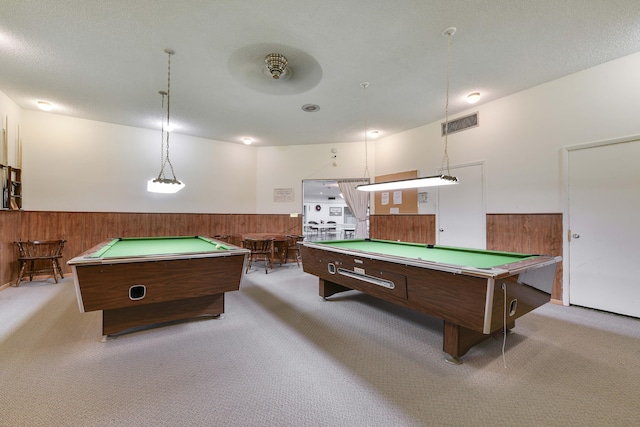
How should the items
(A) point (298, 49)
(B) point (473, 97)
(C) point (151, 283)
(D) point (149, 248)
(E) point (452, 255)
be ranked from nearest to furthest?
(C) point (151, 283) → (E) point (452, 255) → (A) point (298, 49) → (D) point (149, 248) → (B) point (473, 97)

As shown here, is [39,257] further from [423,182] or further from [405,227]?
[405,227]

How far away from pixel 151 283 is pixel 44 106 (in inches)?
164

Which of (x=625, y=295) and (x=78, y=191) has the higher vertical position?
(x=78, y=191)

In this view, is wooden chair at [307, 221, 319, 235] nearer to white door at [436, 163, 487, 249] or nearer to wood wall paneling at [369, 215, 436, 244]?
wood wall paneling at [369, 215, 436, 244]

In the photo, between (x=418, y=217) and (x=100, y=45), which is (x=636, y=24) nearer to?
(x=418, y=217)

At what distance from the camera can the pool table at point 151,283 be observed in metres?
2.14

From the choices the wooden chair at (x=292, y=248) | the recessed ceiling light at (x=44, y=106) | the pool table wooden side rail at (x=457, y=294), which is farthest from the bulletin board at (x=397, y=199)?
the recessed ceiling light at (x=44, y=106)

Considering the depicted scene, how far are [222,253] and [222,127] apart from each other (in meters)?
3.51

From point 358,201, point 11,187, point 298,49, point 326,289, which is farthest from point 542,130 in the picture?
point 11,187

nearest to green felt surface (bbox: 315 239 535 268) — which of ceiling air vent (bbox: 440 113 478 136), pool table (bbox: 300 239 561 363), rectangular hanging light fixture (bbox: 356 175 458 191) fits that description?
pool table (bbox: 300 239 561 363)

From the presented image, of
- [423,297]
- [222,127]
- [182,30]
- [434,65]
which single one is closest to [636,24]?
[434,65]

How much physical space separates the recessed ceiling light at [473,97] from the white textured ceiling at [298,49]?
0.34 feet

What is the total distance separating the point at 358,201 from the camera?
20.1ft

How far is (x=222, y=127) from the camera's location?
5227 mm
